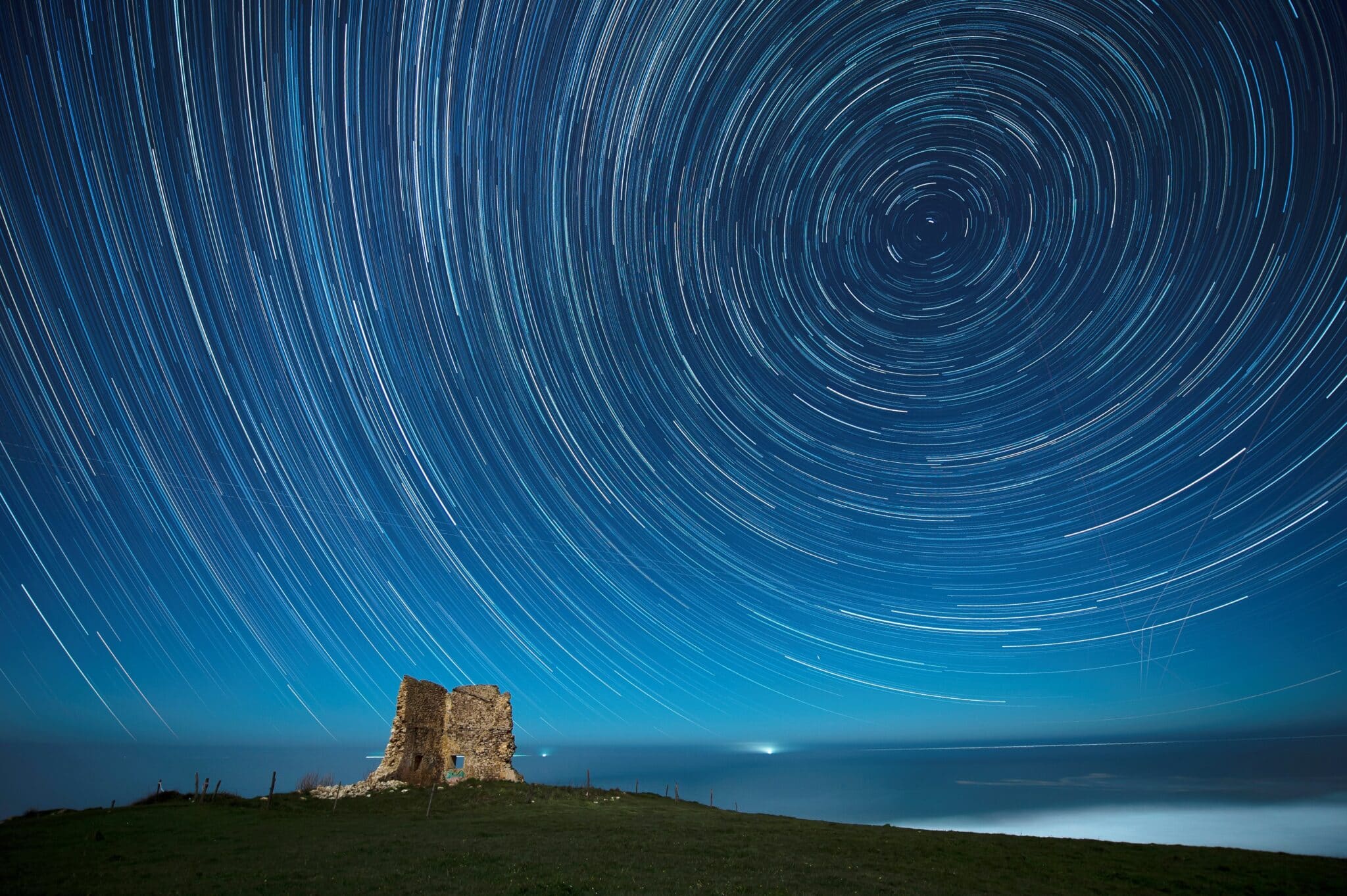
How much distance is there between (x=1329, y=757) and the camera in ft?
310

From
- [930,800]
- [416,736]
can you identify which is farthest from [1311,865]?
[930,800]

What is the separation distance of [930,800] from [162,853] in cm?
5786

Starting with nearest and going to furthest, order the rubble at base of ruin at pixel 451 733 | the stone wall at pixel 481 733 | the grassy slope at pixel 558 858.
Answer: the grassy slope at pixel 558 858
the rubble at base of ruin at pixel 451 733
the stone wall at pixel 481 733

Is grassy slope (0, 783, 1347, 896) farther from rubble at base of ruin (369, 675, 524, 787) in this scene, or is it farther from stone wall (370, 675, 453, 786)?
rubble at base of ruin (369, 675, 524, 787)

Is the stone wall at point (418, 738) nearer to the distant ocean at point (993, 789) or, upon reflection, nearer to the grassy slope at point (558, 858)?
the grassy slope at point (558, 858)

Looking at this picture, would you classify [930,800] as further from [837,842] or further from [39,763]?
[39,763]

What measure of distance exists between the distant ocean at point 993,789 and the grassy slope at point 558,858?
19415mm

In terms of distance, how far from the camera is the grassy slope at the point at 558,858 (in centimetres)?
1187

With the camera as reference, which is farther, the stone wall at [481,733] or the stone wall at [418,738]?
the stone wall at [481,733]

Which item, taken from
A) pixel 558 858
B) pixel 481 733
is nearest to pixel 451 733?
pixel 481 733

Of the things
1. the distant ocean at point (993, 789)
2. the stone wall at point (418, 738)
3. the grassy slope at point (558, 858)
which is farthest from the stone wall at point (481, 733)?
the distant ocean at point (993, 789)

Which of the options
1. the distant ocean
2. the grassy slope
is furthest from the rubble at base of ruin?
the distant ocean

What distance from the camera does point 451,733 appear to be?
3133 centimetres

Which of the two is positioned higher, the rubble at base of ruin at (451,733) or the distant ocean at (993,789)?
the rubble at base of ruin at (451,733)
